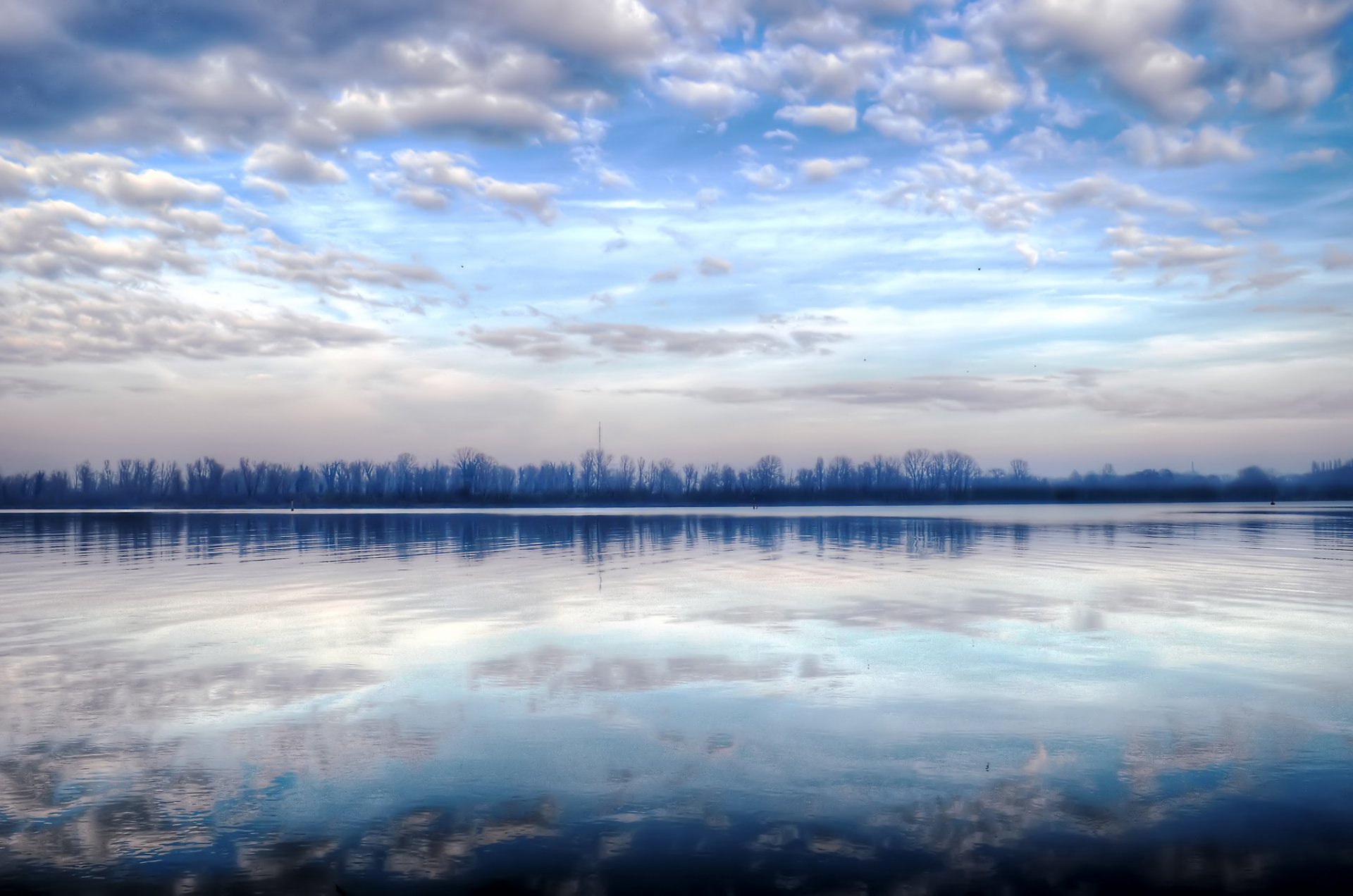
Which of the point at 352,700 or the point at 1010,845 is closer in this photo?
the point at 1010,845

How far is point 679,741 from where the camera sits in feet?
29.6

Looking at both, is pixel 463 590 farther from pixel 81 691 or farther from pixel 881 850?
pixel 881 850

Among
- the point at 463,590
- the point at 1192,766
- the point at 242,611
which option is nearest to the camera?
the point at 1192,766

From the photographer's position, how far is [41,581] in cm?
2531

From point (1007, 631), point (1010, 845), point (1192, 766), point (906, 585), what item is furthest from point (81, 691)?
point (906, 585)

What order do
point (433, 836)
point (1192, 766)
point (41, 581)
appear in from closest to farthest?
point (433, 836) < point (1192, 766) < point (41, 581)

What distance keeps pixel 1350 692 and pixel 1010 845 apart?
7057 mm

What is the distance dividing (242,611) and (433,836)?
1355 centimetres

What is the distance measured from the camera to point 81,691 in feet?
37.2

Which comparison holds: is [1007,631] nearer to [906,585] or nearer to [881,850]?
[906,585]

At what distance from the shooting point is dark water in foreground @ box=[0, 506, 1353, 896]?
20.2 feet

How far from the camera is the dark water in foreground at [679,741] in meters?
6.17

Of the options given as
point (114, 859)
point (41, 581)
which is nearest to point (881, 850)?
point (114, 859)

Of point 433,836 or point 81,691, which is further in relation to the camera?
point 81,691
